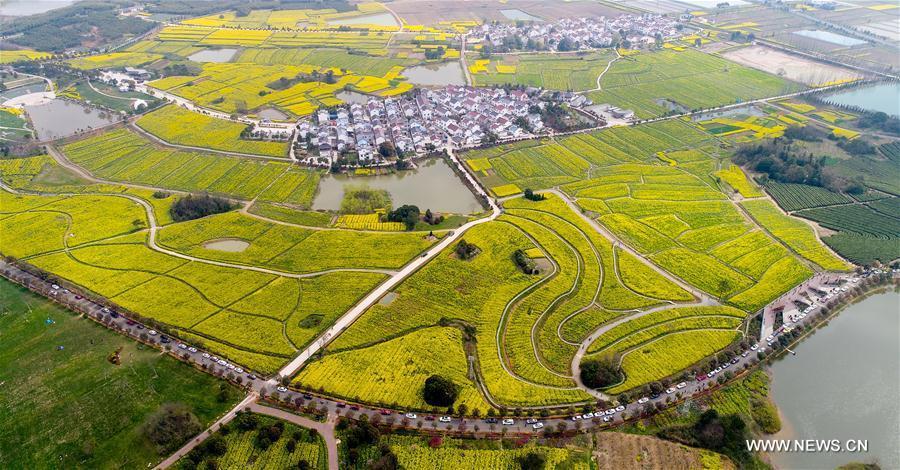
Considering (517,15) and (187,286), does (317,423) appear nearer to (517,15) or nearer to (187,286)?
(187,286)

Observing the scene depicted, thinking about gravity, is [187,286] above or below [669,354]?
above

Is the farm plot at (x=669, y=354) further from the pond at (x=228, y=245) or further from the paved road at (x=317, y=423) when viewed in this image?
the pond at (x=228, y=245)

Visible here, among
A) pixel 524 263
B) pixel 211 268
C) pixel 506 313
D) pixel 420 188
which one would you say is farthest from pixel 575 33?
pixel 211 268

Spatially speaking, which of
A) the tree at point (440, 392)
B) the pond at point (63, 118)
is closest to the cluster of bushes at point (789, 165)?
the tree at point (440, 392)

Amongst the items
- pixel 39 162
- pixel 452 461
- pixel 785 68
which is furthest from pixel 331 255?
pixel 785 68

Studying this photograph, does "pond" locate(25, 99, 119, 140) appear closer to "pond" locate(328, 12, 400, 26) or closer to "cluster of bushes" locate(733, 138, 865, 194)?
"pond" locate(328, 12, 400, 26)

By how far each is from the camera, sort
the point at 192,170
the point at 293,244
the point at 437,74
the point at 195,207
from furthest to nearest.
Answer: the point at 437,74, the point at 192,170, the point at 195,207, the point at 293,244

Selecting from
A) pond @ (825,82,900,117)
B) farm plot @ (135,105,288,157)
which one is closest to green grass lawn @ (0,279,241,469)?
farm plot @ (135,105,288,157)
